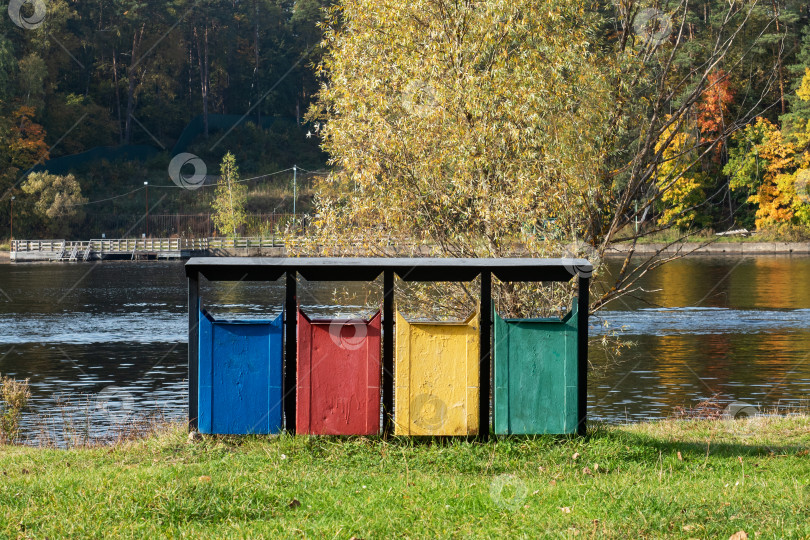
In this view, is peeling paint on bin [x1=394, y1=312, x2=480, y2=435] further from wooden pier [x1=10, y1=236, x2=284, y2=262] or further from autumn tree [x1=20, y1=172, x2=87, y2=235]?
autumn tree [x1=20, y1=172, x2=87, y2=235]

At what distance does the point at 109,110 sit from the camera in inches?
3974

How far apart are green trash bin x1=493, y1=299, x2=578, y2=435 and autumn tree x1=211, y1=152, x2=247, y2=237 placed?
254ft

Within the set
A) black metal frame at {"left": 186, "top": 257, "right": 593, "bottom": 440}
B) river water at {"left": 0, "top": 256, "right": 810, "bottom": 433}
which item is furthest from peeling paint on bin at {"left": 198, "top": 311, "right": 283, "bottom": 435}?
river water at {"left": 0, "top": 256, "right": 810, "bottom": 433}

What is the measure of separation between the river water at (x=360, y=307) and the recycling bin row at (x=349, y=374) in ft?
28.0

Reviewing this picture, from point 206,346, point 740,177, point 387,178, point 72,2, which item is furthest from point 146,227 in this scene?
point 206,346

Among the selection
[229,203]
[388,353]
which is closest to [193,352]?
[388,353]

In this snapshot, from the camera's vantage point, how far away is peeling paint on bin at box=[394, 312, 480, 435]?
8.58 m

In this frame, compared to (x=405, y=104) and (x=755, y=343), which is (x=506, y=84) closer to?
(x=405, y=104)

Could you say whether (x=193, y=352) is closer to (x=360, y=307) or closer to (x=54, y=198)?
(x=360, y=307)

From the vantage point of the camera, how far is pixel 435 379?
8.59 m

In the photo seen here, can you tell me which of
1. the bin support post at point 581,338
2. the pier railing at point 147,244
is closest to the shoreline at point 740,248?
the pier railing at point 147,244

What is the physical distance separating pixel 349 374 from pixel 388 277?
37.4 inches

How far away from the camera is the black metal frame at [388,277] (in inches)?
339

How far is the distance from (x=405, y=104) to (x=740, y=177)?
5786cm
